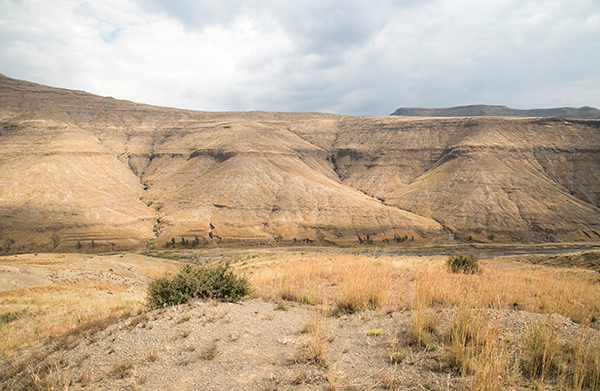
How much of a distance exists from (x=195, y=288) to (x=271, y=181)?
267 feet

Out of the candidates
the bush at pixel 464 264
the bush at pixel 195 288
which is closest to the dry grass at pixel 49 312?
the bush at pixel 195 288

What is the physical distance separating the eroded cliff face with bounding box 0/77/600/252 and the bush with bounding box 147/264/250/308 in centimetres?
6308

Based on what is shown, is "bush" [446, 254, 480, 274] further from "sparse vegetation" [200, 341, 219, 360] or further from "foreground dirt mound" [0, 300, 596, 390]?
"sparse vegetation" [200, 341, 219, 360]

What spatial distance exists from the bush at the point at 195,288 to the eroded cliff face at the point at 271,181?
63075 millimetres

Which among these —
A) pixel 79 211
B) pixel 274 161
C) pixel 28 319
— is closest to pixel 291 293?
pixel 28 319

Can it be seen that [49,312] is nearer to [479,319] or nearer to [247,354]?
[247,354]

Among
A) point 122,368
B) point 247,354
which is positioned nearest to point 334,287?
point 247,354

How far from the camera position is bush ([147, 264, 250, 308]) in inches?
269

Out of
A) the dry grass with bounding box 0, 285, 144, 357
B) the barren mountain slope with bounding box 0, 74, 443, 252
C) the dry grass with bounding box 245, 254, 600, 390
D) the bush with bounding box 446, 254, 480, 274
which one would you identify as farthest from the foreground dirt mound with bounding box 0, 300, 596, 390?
the barren mountain slope with bounding box 0, 74, 443, 252

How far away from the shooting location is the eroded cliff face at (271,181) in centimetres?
7019

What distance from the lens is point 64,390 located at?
13.1 ft

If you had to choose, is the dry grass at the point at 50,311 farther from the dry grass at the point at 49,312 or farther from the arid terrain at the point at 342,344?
the arid terrain at the point at 342,344

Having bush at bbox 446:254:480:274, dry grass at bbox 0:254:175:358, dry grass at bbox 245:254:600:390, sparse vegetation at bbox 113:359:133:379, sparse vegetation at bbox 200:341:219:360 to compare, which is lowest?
dry grass at bbox 0:254:175:358

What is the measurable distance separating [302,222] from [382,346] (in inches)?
2739
